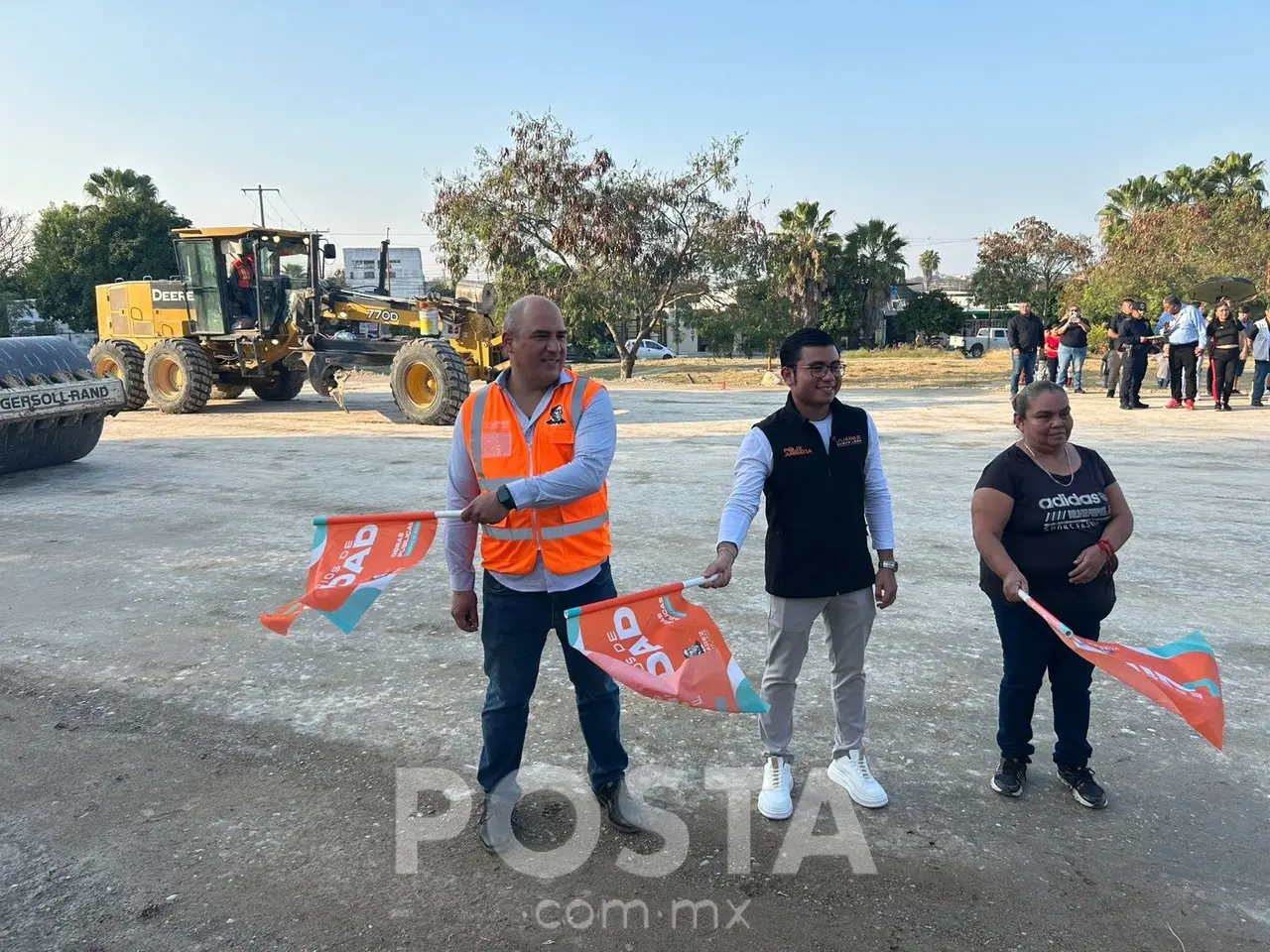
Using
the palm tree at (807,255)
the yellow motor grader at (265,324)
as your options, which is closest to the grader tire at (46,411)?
the yellow motor grader at (265,324)

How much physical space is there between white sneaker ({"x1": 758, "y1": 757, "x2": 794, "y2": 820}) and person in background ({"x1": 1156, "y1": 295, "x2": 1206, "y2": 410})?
560 inches

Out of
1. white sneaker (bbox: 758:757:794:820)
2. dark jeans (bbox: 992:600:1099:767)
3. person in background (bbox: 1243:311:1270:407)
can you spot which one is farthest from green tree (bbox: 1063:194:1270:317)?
white sneaker (bbox: 758:757:794:820)

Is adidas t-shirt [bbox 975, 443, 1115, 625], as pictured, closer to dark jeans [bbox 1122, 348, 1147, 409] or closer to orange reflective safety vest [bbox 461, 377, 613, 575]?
orange reflective safety vest [bbox 461, 377, 613, 575]

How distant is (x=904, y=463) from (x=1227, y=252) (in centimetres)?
2148

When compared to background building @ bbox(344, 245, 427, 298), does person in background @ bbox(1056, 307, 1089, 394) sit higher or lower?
lower

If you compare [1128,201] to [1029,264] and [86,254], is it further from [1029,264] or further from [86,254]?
[86,254]

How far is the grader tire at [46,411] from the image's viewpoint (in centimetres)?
974

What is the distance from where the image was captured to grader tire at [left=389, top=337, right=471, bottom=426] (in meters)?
14.1

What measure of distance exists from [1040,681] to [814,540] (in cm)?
98

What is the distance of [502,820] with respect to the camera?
3.14 metres

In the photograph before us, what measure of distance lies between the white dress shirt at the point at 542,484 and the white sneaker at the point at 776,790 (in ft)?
3.05

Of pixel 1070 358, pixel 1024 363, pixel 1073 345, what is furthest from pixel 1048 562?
pixel 1070 358

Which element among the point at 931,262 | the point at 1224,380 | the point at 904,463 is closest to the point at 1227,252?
the point at 1224,380

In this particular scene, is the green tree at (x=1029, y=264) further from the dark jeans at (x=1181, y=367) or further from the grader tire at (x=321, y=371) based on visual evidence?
the grader tire at (x=321, y=371)
